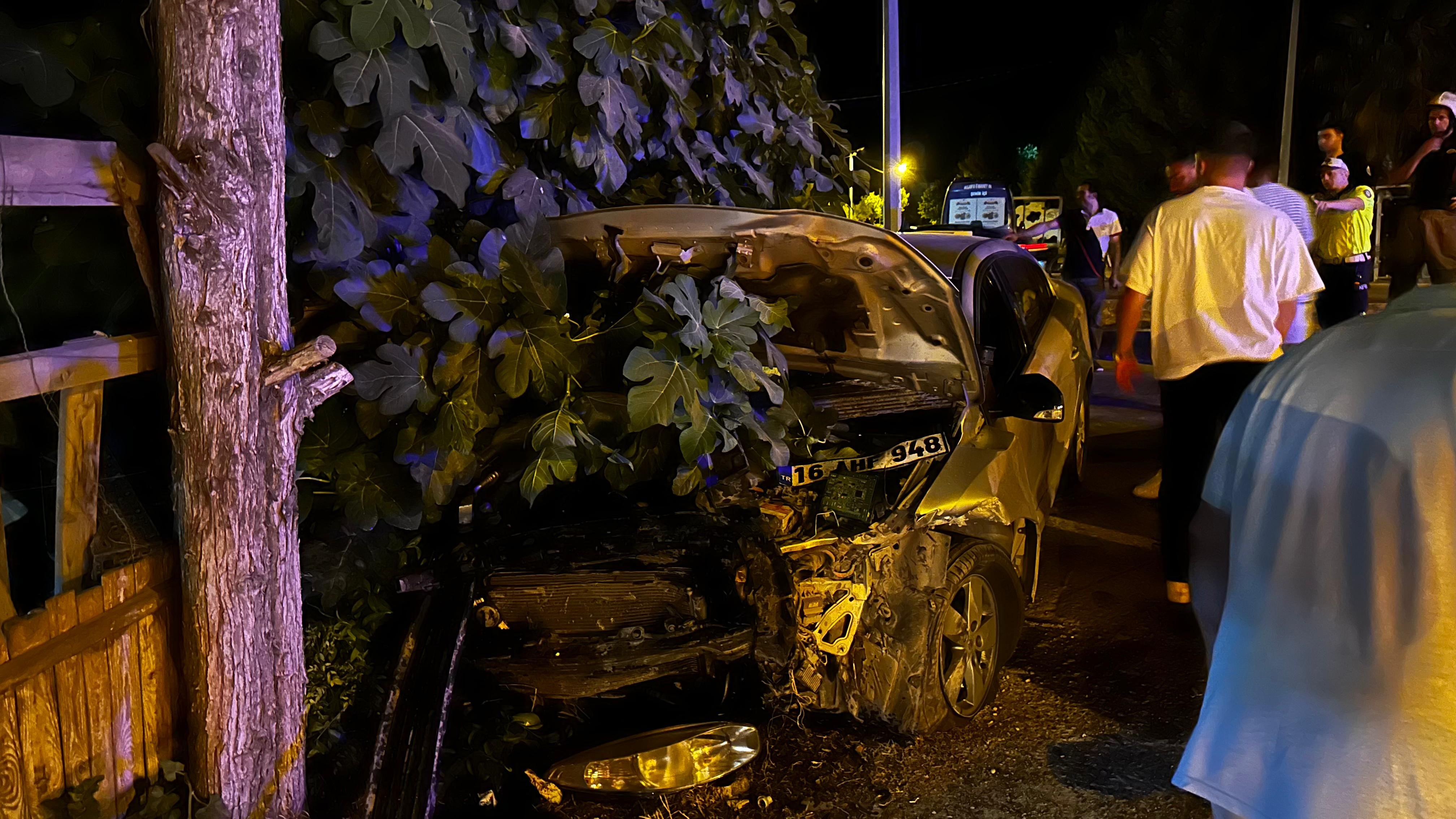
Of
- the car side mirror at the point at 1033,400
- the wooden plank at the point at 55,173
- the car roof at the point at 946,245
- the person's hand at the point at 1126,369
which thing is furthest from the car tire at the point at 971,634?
the wooden plank at the point at 55,173

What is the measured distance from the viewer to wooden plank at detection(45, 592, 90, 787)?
7.71 feet

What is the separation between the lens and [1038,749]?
3750mm

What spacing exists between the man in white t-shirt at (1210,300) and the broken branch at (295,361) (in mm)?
3289

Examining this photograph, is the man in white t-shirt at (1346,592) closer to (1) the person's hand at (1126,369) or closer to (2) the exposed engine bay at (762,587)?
(2) the exposed engine bay at (762,587)

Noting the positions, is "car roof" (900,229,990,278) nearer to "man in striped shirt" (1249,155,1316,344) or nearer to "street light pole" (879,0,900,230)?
"man in striped shirt" (1249,155,1316,344)

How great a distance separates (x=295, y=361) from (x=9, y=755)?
40.7 inches

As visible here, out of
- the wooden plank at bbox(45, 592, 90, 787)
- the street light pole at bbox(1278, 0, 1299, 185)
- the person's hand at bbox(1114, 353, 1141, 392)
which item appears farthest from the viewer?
the street light pole at bbox(1278, 0, 1299, 185)

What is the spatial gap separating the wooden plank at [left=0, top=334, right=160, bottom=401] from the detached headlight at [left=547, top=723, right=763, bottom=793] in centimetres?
158

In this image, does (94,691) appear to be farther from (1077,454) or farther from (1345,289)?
(1345,289)

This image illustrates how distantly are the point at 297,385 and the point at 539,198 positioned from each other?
1.22 metres

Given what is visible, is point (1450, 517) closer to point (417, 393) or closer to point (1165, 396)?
Answer: point (417, 393)

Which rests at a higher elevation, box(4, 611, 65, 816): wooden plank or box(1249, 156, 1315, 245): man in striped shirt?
box(1249, 156, 1315, 245): man in striped shirt

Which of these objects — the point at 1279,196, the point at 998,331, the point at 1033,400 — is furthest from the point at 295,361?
the point at 1279,196

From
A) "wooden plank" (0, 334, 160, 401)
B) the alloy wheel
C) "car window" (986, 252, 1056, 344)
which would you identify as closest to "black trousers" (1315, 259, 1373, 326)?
"car window" (986, 252, 1056, 344)
